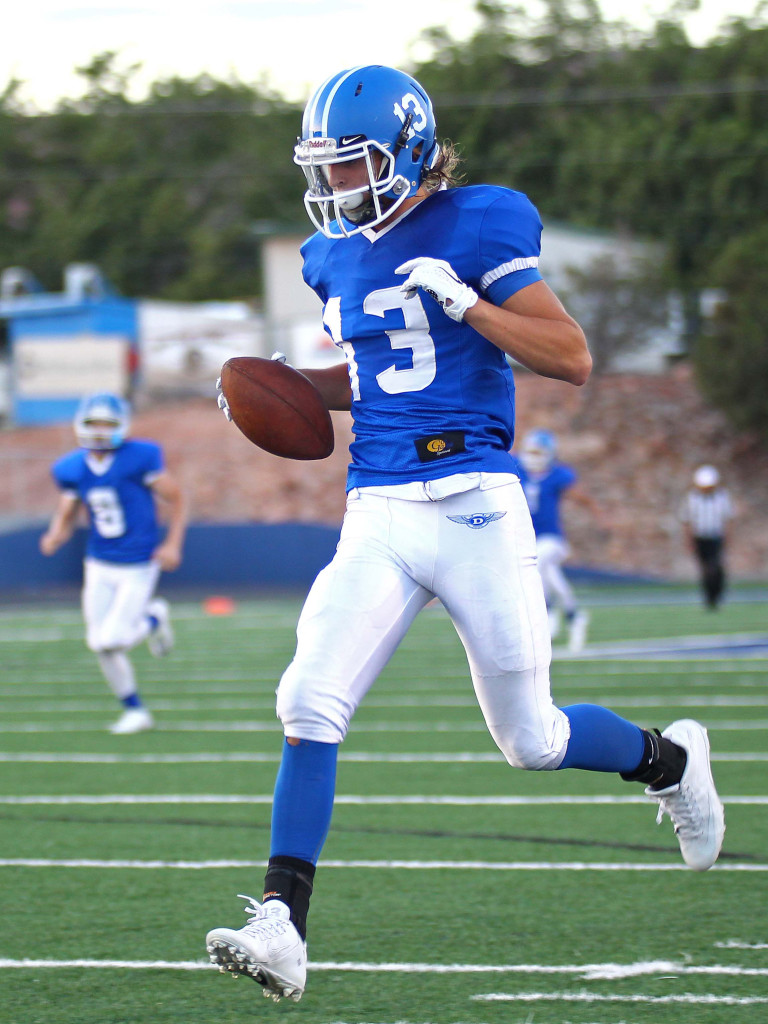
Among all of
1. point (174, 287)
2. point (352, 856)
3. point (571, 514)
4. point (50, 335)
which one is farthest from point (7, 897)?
point (174, 287)

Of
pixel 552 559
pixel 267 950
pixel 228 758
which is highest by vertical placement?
pixel 552 559

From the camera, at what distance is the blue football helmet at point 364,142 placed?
10.3ft

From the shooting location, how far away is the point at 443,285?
301 cm

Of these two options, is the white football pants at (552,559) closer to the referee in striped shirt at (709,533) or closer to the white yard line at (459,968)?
the referee in striped shirt at (709,533)

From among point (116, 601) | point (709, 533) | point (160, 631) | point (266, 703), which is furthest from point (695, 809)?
point (709, 533)

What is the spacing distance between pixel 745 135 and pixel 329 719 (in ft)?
103

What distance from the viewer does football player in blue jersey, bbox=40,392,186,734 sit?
7.98 metres

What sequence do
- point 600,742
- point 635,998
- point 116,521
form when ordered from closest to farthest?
point 635,998 < point 600,742 < point 116,521

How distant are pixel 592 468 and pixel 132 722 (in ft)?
58.9

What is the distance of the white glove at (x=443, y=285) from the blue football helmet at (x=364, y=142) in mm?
180

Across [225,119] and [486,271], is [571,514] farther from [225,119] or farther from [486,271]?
[225,119]

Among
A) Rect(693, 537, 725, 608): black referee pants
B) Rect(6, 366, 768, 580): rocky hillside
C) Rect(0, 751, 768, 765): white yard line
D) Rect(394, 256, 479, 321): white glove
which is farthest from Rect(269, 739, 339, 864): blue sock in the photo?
Result: Rect(6, 366, 768, 580): rocky hillside

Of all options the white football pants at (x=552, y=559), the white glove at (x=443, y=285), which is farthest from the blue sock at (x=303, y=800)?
the white football pants at (x=552, y=559)

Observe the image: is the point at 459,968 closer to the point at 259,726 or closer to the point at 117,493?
the point at 259,726
